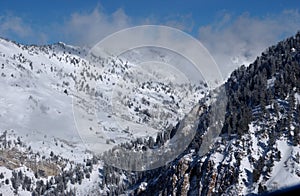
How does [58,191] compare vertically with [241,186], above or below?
above

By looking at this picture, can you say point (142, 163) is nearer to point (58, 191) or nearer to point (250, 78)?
point (58, 191)

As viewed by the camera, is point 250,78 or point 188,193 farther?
point 250,78

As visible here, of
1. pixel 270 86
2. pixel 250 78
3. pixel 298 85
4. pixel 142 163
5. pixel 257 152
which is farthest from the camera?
pixel 142 163

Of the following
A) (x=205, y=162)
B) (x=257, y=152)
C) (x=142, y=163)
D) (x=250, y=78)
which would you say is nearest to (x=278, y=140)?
(x=257, y=152)

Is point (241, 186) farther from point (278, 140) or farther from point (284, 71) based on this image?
point (284, 71)

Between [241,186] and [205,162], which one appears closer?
[241,186]

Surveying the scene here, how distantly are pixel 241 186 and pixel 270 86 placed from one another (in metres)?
44.6

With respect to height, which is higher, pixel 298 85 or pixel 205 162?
pixel 298 85

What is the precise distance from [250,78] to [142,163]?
5224 centimetres

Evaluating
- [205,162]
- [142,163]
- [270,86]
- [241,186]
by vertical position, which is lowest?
[241,186]

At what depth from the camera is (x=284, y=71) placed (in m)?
123

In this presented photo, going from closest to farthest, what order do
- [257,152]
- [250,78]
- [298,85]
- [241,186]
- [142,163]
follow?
[241,186] → [257,152] → [298,85] → [250,78] → [142,163]

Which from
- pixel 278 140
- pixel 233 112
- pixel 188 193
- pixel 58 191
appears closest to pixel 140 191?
pixel 188 193

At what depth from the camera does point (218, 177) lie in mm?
89812
